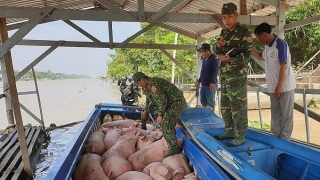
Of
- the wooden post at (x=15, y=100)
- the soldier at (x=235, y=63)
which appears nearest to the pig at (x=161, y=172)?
the soldier at (x=235, y=63)

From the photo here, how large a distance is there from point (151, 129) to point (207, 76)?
1608 mm

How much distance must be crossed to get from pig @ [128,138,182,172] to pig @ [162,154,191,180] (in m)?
0.26

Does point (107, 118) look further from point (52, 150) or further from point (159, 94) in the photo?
point (159, 94)

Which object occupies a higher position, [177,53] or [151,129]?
[177,53]

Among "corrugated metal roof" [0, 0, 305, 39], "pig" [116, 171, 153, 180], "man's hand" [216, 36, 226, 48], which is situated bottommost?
"pig" [116, 171, 153, 180]

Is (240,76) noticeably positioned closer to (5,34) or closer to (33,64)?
(5,34)

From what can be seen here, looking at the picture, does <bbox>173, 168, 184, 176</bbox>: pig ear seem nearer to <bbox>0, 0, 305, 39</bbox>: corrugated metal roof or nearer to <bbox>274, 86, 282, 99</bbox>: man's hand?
<bbox>274, 86, 282, 99</bbox>: man's hand

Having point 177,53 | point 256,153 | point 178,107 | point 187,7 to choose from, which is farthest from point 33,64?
point 177,53

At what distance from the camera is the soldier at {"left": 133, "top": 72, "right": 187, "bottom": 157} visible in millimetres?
3768

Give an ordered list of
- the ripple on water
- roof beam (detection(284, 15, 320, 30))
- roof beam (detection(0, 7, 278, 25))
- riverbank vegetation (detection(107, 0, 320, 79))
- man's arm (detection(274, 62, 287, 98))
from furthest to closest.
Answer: riverbank vegetation (detection(107, 0, 320, 79)) < the ripple on water < roof beam (detection(284, 15, 320, 30)) < roof beam (detection(0, 7, 278, 25)) < man's arm (detection(274, 62, 287, 98))

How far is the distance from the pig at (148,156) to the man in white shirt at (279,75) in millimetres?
1364

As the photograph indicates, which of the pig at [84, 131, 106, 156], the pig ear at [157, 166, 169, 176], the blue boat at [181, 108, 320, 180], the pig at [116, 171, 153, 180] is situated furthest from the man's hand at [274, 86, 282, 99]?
the pig at [84, 131, 106, 156]

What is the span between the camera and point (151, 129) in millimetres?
5824

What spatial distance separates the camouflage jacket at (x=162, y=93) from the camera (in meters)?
3.77
